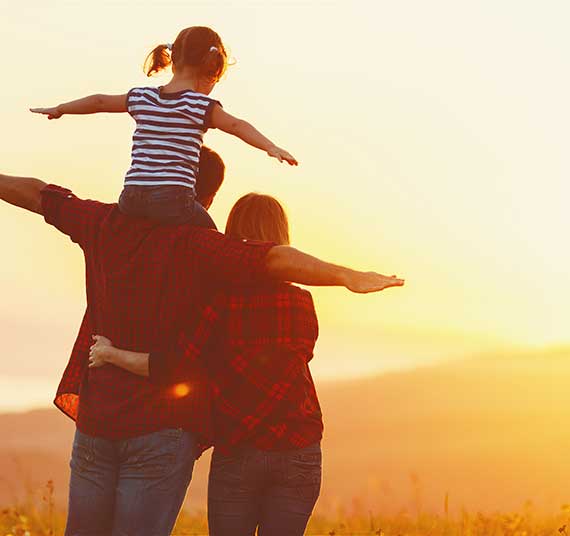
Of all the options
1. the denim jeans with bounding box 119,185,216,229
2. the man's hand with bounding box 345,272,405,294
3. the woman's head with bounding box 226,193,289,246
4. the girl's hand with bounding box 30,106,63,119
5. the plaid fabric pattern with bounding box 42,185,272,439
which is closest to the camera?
the man's hand with bounding box 345,272,405,294

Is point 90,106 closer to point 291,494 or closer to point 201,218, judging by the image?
point 201,218

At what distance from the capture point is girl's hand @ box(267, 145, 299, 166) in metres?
4.97

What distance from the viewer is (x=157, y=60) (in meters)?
5.47

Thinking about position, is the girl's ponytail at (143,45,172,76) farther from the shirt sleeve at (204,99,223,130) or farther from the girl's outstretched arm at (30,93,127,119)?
the shirt sleeve at (204,99,223,130)

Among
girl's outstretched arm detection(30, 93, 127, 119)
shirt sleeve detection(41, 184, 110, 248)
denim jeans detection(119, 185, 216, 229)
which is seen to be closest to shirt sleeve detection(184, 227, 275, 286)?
denim jeans detection(119, 185, 216, 229)

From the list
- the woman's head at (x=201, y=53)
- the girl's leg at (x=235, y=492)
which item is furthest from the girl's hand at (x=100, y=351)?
the woman's head at (x=201, y=53)

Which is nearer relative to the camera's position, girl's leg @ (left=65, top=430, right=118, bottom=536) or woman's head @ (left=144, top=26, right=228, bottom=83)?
girl's leg @ (left=65, top=430, right=118, bottom=536)

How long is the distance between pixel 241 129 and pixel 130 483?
5.47ft

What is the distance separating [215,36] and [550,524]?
519cm

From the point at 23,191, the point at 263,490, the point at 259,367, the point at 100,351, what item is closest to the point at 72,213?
the point at 23,191

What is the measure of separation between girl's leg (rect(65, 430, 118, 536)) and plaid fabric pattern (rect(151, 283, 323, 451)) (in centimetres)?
53

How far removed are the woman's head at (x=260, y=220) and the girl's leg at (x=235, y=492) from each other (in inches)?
38.5

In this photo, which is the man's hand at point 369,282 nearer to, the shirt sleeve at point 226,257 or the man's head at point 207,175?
the shirt sleeve at point 226,257

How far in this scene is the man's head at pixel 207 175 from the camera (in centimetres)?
518
